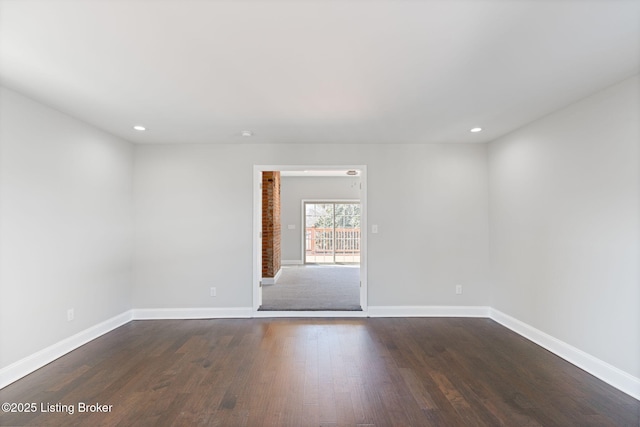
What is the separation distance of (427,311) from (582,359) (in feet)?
5.67

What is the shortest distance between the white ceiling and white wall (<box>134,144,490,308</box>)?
106 cm

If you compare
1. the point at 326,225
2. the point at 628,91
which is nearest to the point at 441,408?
the point at 628,91

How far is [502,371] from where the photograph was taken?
267cm

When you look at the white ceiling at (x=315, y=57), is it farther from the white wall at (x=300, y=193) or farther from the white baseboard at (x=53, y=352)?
the white wall at (x=300, y=193)

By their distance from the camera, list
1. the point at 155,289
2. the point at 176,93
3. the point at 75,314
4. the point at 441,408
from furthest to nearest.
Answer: the point at 155,289 < the point at 75,314 < the point at 176,93 < the point at 441,408

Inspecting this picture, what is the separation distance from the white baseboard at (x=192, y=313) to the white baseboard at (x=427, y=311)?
1.84 meters

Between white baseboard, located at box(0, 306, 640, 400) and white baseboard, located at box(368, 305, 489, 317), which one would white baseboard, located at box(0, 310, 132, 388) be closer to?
white baseboard, located at box(0, 306, 640, 400)

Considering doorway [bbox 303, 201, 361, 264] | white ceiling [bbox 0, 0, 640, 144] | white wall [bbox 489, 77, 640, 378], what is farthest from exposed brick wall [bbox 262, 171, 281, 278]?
white wall [bbox 489, 77, 640, 378]

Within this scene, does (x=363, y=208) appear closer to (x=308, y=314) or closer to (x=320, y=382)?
(x=308, y=314)

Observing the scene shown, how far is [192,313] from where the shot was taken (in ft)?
13.6

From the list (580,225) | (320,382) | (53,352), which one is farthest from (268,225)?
(580,225)

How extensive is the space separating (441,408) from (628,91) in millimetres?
2863

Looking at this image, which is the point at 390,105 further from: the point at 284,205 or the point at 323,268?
the point at 284,205

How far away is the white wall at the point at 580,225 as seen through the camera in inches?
92.0
